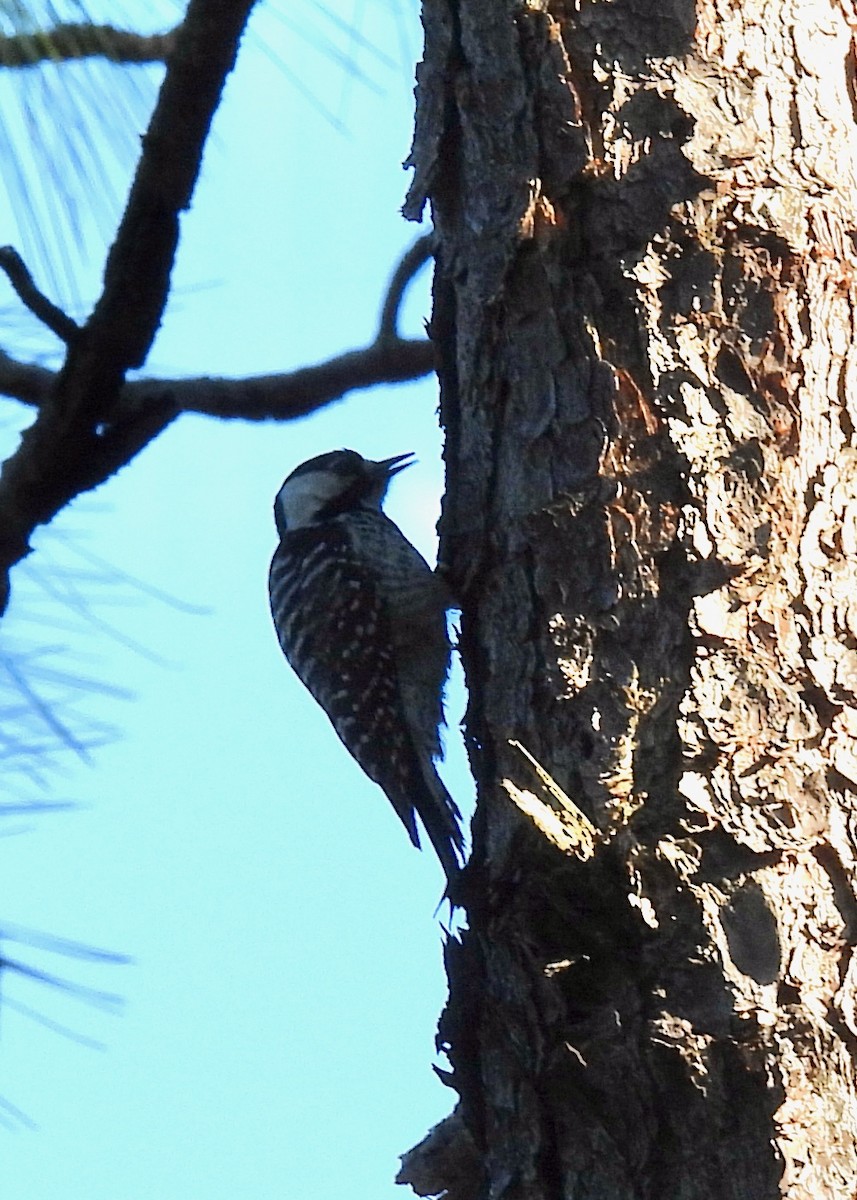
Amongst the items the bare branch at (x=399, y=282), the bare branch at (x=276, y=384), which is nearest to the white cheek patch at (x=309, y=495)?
the bare branch at (x=399, y=282)

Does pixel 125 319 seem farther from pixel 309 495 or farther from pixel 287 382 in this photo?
pixel 309 495

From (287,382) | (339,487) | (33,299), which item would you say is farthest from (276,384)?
(339,487)

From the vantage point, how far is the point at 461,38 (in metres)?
2.42

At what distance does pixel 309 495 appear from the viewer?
13.9 feet

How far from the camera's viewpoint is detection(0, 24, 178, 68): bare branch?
192cm

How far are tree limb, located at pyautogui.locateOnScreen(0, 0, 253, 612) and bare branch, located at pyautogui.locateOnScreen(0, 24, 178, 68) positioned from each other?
2.9 inches

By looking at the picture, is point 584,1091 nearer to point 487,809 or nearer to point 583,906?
point 583,906

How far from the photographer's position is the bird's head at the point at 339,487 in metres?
4.19

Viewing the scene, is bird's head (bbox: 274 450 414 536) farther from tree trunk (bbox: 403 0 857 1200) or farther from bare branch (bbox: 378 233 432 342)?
tree trunk (bbox: 403 0 857 1200)

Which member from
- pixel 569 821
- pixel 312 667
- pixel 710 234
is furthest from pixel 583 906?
pixel 312 667

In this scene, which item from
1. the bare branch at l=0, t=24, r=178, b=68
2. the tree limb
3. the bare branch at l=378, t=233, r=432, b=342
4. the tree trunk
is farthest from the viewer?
the bare branch at l=378, t=233, r=432, b=342

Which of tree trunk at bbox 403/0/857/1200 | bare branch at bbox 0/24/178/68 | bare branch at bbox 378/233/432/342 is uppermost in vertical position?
bare branch at bbox 378/233/432/342

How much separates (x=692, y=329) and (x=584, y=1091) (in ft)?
3.24

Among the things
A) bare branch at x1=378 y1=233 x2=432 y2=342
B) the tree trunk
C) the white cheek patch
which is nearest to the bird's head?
the white cheek patch
